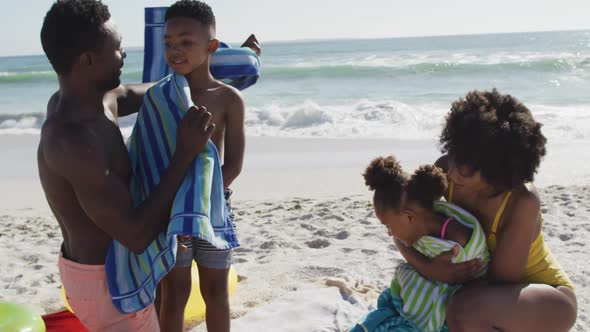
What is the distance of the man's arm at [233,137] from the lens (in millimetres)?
2848

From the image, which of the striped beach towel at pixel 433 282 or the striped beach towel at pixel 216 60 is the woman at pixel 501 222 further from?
the striped beach towel at pixel 216 60

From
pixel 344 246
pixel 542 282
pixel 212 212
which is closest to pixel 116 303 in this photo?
pixel 212 212

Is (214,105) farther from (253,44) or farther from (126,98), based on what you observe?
(253,44)

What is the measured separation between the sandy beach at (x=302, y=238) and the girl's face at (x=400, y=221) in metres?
1.04

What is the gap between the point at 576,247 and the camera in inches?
193

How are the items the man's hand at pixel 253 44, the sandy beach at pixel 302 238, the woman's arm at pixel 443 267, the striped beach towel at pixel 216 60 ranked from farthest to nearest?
the sandy beach at pixel 302 238 → the man's hand at pixel 253 44 → the striped beach towel at pixel 216 60 → the woman's arm at pixel 443 267

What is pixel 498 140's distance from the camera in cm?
256

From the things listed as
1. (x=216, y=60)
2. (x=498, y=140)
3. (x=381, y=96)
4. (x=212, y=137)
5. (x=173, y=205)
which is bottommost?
(x=381, y=96)

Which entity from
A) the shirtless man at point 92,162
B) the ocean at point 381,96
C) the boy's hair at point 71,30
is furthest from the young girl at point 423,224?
the ocean at point 381,96

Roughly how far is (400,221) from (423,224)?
96 millimetres

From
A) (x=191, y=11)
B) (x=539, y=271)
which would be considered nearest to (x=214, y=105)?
(x=191, y=11)

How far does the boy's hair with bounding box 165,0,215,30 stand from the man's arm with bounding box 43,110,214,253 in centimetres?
72

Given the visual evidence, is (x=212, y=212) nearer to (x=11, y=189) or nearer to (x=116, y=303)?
(x=116, y=303)

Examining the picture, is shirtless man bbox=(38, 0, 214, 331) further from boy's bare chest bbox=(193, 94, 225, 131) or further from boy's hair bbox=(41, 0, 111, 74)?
boy's bare chest bbox=(193, 94, 225, 131)
